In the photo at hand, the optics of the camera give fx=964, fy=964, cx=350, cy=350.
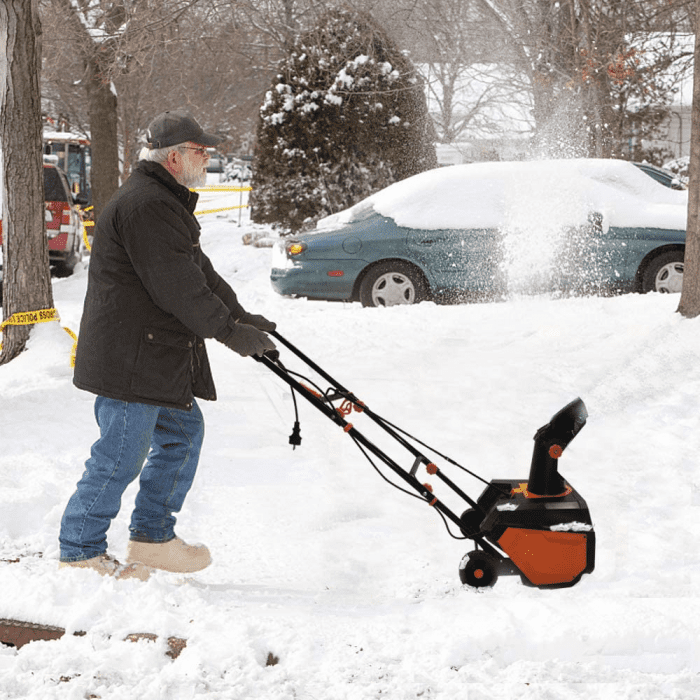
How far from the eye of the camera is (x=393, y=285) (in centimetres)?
976

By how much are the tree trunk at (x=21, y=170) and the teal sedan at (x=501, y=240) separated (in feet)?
11.3

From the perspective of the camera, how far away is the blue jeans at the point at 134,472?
11.4ft

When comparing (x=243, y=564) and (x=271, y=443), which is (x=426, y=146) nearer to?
(x=271, y=443)

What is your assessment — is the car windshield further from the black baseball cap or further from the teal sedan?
the black baseball cap

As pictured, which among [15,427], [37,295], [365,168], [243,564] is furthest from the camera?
[365,168]

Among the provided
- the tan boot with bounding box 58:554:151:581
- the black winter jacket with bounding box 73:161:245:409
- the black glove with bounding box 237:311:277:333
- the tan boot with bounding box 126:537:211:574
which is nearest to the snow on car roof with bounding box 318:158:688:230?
the black glove with bounding box 237:311:277:333

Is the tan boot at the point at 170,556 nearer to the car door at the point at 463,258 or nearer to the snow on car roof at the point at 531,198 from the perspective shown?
the car door at the point at 463,258

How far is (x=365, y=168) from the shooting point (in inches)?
621

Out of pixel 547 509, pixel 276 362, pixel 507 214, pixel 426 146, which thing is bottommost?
pixel 547 509

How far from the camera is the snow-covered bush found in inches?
603

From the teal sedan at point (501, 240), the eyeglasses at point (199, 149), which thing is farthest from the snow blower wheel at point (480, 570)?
the teal sedan at point (501, 240)

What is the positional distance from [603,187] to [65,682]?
8197 millimetres

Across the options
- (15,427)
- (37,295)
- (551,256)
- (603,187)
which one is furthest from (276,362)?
(603,187)

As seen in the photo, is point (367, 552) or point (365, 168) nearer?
point (367, 552)
